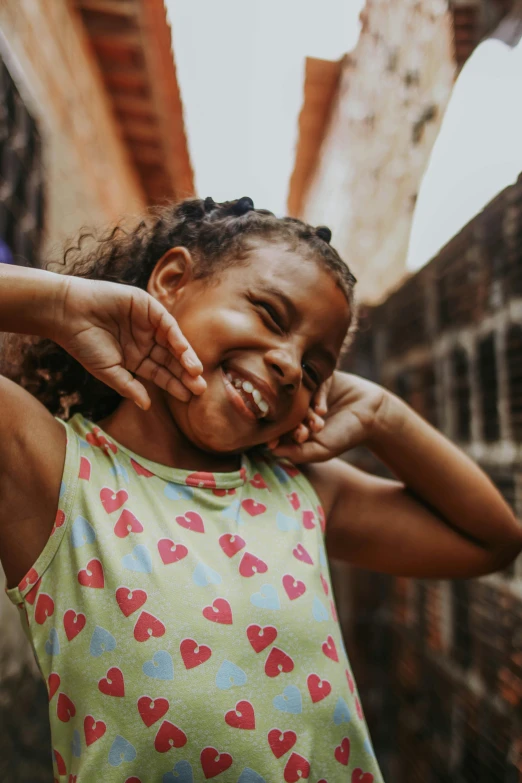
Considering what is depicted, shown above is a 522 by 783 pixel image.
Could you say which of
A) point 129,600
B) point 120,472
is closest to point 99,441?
point 120,472

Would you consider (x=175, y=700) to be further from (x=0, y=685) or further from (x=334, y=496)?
(x=0, y=685)

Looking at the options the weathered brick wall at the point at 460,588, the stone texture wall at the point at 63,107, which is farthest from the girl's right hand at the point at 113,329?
the weathered brick wall at the point at 460,588

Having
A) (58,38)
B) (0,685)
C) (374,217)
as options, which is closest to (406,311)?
(374,217)

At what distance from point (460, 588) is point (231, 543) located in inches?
65.6

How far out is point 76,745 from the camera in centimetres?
91

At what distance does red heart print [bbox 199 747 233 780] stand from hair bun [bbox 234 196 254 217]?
0.94 metres

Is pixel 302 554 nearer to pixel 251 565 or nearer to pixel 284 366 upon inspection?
pixel 251 565

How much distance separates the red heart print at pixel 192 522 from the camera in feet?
3.36

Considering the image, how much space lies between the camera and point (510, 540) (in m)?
1.44

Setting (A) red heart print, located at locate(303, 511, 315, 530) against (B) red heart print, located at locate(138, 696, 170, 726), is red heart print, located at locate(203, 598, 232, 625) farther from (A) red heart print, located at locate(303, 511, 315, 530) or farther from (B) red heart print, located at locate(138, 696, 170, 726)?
(A) red heart print, located at locate(303, 511, 315, 530)

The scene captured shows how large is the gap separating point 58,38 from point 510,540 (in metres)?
3.05

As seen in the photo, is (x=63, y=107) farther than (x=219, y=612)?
Yes

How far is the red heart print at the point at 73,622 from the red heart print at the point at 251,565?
251 mm

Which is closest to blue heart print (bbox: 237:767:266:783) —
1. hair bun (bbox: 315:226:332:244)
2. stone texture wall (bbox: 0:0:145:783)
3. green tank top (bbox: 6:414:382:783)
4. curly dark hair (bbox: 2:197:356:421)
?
green tank top (bbox: 6:414:382:783)
